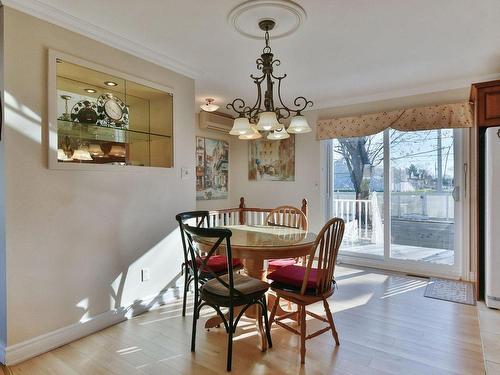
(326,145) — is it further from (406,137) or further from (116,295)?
(116,295)

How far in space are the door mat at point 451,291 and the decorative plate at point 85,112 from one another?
385 centimetres

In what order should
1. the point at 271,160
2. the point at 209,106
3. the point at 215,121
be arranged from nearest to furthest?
the point at 209,106, the point at 215,121, the point at 271,160

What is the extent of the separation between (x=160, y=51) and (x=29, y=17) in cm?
105

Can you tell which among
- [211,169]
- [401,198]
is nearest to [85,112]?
[211,169]

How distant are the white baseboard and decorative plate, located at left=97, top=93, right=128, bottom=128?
5.62ft

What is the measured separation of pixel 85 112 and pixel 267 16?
174cm

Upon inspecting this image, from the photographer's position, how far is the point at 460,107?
3756mm

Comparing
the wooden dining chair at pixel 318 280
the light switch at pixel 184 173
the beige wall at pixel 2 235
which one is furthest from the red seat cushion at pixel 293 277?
the beige wall at pixel 2 235

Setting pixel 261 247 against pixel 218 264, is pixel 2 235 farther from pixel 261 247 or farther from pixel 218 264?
pixel 261 247

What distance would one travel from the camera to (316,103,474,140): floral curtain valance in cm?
376

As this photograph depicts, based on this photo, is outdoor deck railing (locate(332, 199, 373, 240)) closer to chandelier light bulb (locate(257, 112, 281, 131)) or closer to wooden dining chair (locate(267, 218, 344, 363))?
wooden dining chair (locate(267, 218, 344, 363))

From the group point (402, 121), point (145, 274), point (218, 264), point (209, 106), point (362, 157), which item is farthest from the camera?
point (209, 106)

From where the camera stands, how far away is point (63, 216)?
2410 mm

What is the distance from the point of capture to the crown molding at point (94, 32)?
2.18 meters
